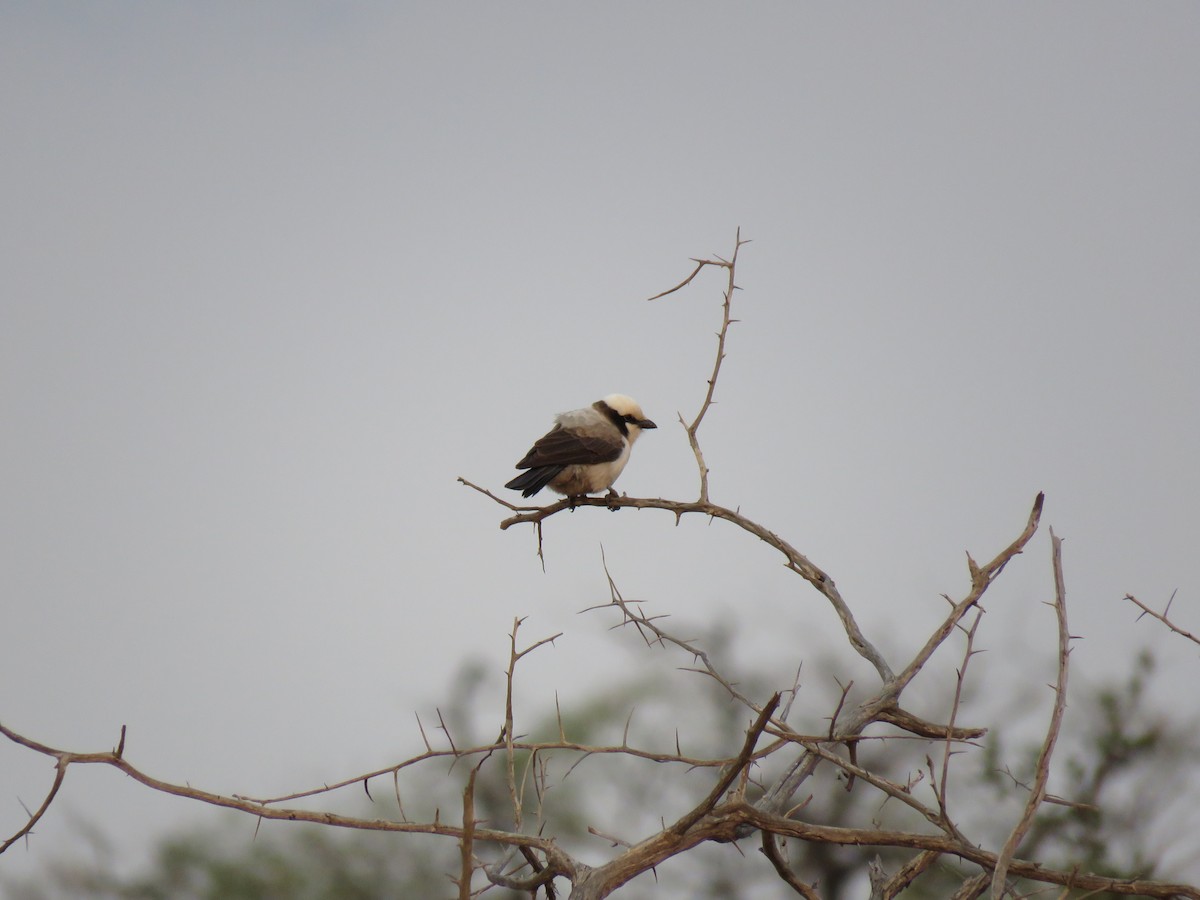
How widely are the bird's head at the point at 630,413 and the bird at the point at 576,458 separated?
179 millimetres

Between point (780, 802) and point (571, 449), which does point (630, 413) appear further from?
point (780, 802)

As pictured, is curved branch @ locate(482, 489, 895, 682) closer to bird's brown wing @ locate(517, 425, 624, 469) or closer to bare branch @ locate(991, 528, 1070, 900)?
bare branch @ locate(991, 528, 1070, 900)

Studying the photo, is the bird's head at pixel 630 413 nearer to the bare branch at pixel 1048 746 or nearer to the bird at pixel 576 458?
the bird at pixel 576 458

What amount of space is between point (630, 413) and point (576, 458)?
1115 mm

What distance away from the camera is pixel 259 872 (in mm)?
11250

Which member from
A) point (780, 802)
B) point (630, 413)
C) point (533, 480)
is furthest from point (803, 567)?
point (630, 413)

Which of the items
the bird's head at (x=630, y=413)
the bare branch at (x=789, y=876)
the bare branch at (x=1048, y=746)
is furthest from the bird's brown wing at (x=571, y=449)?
the bare branch at (x=1048, y=746)

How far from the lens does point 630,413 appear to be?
23.5ft

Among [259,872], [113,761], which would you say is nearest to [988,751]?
[259,872]

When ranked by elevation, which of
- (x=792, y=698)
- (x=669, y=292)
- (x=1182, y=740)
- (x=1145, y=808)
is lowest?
(x=792, y=698)

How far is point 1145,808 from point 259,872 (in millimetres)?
7438

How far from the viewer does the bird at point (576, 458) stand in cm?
600

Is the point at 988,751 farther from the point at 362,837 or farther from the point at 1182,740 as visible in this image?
the point at 362,837

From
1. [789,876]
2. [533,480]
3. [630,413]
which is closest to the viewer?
[789,876]
